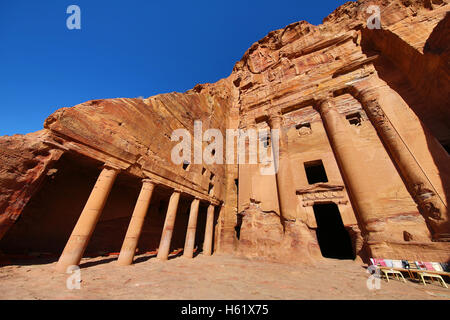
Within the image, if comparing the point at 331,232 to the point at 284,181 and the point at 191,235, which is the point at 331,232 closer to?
the point at 284,181

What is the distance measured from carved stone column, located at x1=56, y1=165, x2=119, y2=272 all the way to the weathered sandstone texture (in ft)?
0.13

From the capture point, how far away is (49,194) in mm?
8055

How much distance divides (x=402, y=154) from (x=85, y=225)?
14568 millimetres

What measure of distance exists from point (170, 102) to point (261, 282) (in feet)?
36.2

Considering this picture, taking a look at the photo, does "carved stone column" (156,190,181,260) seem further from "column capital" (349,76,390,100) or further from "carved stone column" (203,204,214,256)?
"column capital" (349,76,390,100)

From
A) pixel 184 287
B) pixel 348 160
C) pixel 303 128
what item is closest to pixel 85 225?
pixel 184 287

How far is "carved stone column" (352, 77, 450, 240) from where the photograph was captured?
6457 mm

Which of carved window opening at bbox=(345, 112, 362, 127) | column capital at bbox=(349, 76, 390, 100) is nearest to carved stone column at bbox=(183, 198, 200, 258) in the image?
carved window opening at bbox=(345, 112, 362, 127)

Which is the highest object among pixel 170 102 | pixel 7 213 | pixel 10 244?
pixel 170 102

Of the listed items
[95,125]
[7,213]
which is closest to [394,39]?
[95,125]

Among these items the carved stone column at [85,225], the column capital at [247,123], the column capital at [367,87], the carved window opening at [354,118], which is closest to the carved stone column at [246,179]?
the column capital at [247,123]

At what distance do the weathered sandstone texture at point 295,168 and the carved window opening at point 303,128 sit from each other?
0.42 feet

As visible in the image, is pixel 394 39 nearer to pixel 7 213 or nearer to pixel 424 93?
pixel 424 93
